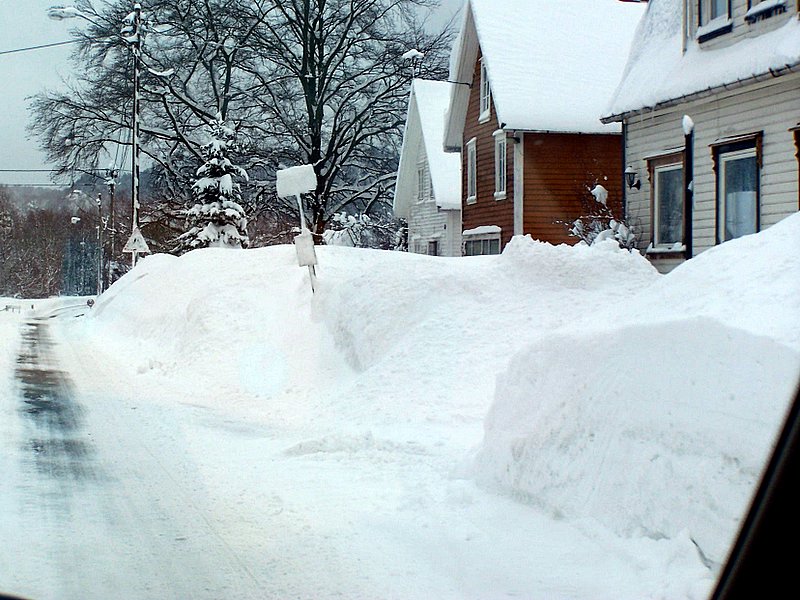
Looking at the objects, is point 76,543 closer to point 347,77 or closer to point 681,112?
point 681,112

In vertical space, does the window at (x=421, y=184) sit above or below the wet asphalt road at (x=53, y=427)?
above

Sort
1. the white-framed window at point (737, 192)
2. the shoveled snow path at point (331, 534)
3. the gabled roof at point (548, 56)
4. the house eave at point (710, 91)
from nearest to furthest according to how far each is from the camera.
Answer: the shoveled snow path at point (331, 534), the house eave at point (710, 91), the white-framed window at point (737, 192), the gabled roof at point (548, 56)

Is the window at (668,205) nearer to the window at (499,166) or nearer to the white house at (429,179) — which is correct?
the window at (499,166)

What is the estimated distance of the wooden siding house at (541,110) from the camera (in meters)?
26.8

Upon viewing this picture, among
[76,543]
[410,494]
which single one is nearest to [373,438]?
[410,494]

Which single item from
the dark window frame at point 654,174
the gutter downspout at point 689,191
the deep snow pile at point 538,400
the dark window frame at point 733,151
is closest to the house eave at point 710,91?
the gutter downspout at point 689,191

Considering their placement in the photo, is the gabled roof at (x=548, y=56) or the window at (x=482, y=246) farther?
the window at (x=482, y=246)

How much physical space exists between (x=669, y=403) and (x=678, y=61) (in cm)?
1378

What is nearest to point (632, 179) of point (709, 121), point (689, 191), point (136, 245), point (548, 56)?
point (689, 191)

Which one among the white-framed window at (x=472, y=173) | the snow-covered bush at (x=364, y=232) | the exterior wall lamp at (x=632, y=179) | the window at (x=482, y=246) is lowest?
the window at (x=482, y=246)

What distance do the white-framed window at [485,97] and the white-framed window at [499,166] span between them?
1.08m

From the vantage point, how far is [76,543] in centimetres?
595

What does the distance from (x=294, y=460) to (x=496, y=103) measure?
19517 millimetres

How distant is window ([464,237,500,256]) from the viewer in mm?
29469
